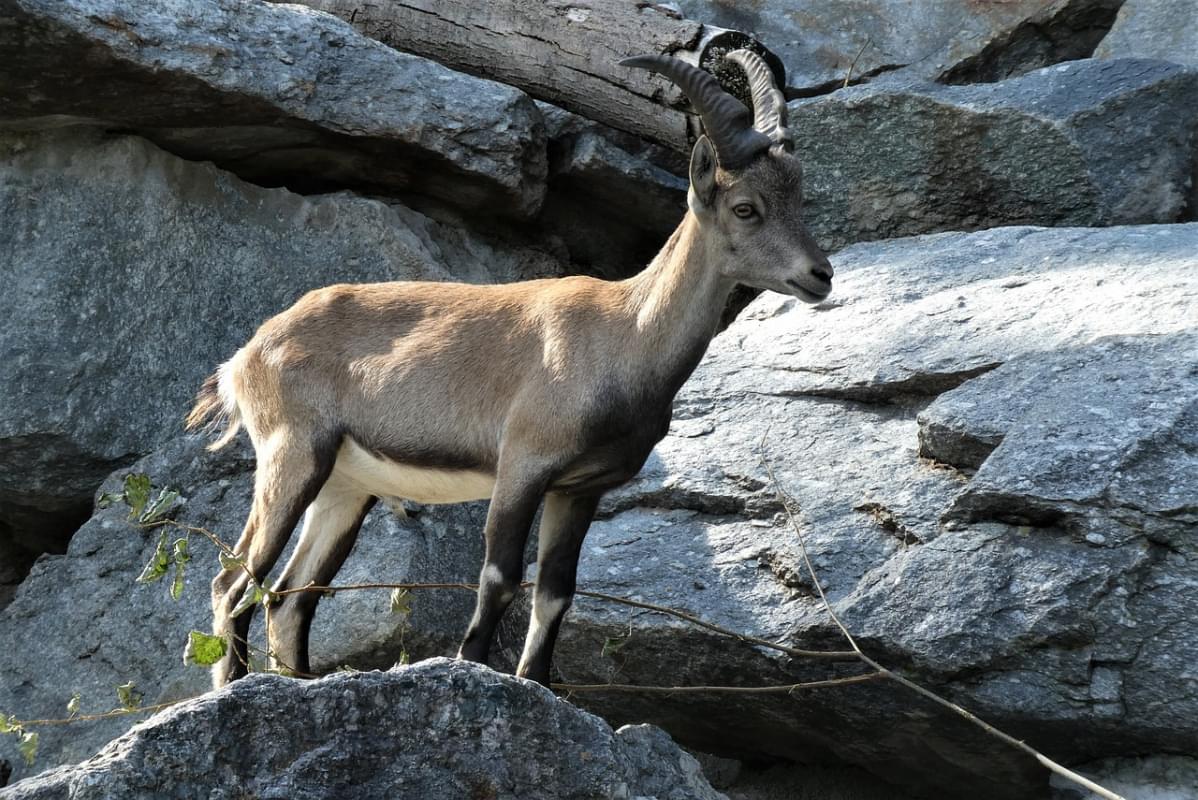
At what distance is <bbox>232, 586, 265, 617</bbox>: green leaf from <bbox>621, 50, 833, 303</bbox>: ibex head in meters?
2.05

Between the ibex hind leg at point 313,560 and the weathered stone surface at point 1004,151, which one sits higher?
the weathered stone surface at point 1004,151

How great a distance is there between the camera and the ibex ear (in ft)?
17.6

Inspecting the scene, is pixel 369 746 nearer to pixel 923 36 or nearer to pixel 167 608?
pixel 167 608

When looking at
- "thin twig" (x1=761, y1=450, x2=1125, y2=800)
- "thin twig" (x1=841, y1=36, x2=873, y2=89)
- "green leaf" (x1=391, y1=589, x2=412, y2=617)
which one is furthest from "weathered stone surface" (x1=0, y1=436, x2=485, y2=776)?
"thin twig" (x1=841, y1=36, x2=873, y2=89)

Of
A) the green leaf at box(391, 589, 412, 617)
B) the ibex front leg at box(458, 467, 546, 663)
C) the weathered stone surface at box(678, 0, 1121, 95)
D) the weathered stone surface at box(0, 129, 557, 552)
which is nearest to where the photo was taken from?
the ibex front leg at box(458, 467, 546, 663)

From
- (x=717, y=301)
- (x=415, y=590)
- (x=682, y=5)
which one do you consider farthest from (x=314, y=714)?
(x=682, y=5)

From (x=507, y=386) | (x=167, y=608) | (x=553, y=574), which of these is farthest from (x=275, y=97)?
(x=553, y=574)

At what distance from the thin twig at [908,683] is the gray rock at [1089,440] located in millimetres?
595

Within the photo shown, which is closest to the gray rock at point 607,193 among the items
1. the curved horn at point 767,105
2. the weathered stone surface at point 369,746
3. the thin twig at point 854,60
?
the thin twig at point 854,60

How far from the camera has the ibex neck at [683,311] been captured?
211 inches

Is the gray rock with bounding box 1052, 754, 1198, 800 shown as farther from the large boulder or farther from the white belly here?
the white belly

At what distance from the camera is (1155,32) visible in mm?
9352

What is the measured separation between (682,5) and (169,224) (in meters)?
4.28

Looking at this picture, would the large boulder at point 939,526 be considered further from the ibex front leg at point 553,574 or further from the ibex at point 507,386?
the ibex at point 507,386
